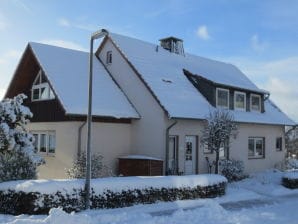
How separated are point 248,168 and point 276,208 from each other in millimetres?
11017

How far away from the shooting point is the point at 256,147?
27.1m

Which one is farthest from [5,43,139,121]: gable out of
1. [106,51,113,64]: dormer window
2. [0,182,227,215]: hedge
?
[0,182,227,215]: hedge

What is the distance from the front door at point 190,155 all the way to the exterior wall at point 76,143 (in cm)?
283

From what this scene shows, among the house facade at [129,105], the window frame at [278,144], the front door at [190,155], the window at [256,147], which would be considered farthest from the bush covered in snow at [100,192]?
the window frame at [278,144]

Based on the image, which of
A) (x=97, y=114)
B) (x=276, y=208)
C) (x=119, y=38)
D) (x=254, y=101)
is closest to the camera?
(x=276, y=208)

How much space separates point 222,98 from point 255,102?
3.57 m

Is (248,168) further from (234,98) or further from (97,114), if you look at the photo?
(97,114)

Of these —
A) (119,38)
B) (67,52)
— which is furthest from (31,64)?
(119,38)

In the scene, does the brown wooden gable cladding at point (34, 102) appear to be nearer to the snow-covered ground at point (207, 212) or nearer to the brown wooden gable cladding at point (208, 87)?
the brown wooden gable cladding at point (208, 87)

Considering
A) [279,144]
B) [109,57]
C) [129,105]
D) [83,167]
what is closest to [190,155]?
[129,105]

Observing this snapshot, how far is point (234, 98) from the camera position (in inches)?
1015

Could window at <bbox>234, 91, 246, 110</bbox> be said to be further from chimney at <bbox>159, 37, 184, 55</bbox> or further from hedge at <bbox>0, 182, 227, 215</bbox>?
hedge at <bbox>0, 182, 227, 215</bbox>

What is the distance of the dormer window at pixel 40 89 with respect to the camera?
22375 mm

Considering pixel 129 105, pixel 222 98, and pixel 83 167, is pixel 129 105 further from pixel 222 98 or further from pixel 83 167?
pixel 222 98
